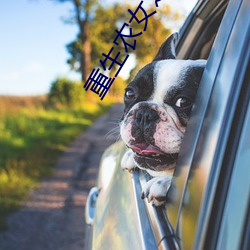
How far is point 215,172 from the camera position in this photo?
43.0 inches

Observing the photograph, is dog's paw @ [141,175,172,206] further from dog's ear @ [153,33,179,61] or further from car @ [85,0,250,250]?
dog's ear @ [153,33,179,61]

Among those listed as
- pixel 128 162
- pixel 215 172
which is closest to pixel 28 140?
pixel 128 162

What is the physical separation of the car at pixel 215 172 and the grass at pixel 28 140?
364 cm

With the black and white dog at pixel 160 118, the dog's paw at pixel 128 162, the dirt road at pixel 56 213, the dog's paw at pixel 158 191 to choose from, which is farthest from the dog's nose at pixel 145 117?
the dirt road at pixel 56 213

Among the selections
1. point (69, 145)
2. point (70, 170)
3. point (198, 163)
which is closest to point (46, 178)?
point (70, 170)

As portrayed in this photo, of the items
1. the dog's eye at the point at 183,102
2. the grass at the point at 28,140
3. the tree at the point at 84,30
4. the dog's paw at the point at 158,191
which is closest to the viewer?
the dog's paw at the point at 158,191

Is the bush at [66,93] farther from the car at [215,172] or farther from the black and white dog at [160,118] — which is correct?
the car at [215,172]

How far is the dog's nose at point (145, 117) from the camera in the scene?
158 cm

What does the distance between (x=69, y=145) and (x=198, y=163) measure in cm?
870

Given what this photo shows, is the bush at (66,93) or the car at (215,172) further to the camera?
the bush at (66,93)

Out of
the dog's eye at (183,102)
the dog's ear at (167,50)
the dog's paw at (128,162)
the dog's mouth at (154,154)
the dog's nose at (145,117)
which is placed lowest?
the dog's paw at (128,162)

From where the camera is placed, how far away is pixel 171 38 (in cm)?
197

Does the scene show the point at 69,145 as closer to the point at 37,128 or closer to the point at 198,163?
the point at 37,128

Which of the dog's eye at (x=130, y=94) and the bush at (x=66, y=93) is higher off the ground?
the dog's eye at (x=130, y=94)
